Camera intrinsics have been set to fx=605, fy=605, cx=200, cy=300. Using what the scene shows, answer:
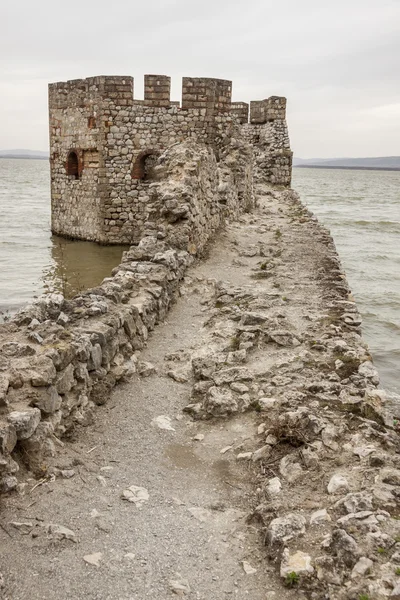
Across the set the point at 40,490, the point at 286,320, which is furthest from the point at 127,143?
the point at 40,490

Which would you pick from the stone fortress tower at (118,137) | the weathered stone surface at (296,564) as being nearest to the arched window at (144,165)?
the stone fortress tower at (118,137)

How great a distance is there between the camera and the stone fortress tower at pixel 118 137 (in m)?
15.8

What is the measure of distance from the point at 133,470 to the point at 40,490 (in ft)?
2.49

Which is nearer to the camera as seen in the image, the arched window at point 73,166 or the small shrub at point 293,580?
the small shrub at point 293,580

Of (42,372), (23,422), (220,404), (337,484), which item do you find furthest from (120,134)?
(337,484)

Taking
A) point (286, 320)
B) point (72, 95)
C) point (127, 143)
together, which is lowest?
point (286, 320)

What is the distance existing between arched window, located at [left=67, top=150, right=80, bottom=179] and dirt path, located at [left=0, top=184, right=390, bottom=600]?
10.9 meters

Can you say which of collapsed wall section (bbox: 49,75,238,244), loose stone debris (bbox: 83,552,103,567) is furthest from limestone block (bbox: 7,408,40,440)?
collapsed wall section (bbox: 49,75,238,244)

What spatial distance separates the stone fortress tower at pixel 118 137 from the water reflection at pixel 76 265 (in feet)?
1.22

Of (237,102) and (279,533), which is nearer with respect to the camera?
(279,533)

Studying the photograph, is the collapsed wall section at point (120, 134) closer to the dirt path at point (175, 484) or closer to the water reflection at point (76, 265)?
the water reflection at point (76, 265)

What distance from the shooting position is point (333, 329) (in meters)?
6.48

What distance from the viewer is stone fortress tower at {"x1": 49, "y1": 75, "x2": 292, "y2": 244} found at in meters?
15.8

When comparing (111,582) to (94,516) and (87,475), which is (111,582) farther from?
(87,475)
